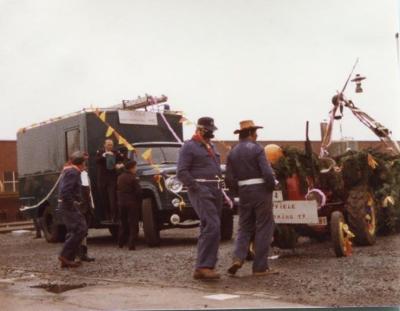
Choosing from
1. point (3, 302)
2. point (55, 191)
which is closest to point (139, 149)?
point (55, 191)

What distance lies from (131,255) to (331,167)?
11.3 ft

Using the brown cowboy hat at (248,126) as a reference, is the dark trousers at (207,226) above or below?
below

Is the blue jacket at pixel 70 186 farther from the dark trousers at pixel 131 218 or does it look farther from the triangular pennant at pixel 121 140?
the triangular pennant at pixel 121 140

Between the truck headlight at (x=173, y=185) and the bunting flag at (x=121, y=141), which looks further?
the bunting flag at (x=121, y=141)

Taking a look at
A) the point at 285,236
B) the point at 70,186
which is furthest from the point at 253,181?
the point at 70,186

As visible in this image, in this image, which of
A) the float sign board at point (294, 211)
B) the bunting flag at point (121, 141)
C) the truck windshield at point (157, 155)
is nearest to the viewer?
the float sign board at point (294, 211)

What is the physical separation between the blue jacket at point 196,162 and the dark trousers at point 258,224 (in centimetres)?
41

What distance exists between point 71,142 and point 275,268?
6.74 m

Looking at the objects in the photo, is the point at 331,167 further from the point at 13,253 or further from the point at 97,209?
the point at 13,253

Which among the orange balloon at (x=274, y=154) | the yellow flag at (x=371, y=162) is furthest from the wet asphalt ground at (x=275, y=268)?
the orange balloon at (x=274, y=154)

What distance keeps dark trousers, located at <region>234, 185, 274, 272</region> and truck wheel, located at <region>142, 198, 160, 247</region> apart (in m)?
4.15

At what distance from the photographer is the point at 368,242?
32.3 feet

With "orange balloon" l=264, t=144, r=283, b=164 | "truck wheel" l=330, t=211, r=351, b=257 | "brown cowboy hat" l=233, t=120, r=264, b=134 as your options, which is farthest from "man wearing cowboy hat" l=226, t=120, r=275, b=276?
"truck wheel" l=330, t=211, r=351, b=257

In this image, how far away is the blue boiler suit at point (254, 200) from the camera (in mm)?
7828
